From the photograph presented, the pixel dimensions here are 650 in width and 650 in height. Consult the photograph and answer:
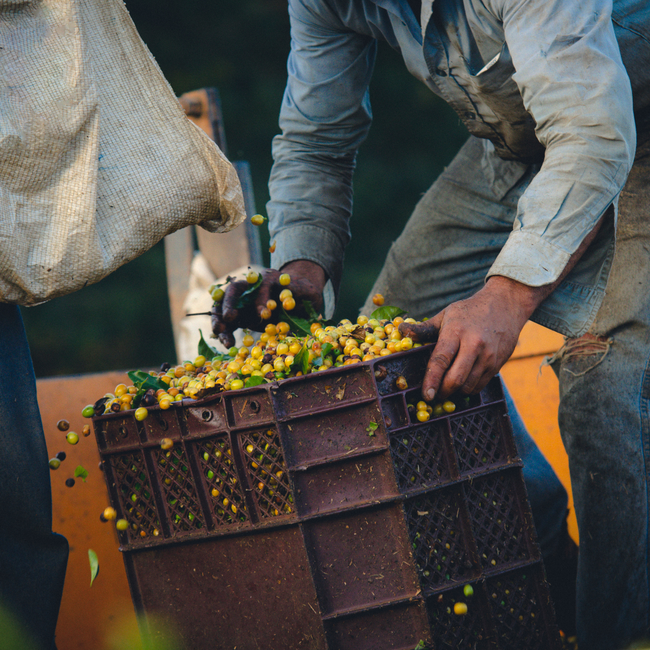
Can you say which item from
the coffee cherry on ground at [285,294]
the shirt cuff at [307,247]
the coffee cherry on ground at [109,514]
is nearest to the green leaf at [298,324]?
the coffee cherry on ground at [285,294]

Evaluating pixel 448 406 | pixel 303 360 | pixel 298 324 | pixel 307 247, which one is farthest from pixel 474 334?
pixel 307 247

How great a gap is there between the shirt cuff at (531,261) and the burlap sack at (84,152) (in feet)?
1.42

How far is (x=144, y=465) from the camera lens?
37.9 inches

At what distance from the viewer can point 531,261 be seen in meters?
0.96

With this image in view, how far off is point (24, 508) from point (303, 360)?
0.42m

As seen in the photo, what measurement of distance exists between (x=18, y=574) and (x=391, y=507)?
0.50 meters

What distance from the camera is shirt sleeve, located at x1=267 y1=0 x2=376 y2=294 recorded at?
147 cm

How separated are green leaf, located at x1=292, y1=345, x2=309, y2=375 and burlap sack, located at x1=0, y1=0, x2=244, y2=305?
25cm

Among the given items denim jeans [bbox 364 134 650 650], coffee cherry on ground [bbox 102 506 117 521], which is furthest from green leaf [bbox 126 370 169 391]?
denim jeans [bbox 364 134 650 650]

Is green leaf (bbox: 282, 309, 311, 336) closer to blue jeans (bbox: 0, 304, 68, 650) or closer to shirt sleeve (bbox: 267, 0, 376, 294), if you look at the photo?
shirt sleeve (bbox: 267, 0, 376, 294)

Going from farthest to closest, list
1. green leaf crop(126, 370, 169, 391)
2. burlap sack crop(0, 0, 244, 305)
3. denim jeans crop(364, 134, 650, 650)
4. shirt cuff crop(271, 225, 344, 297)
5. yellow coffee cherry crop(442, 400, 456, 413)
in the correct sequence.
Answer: shirt cuff crop(271, 225, 344, 297) → denim jeans crop(364, 134, 650, 650) → green leaf crop(126, 370, 169, 391) → yellow coffee cherry crop(442, 400, 456, 413) → burlap sack crop(0, 0, 244, 305)

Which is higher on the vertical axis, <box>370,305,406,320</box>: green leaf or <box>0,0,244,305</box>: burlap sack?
<box>0,0,244,305</box>: burlap sack

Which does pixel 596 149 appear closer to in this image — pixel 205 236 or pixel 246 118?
pixel 205 236

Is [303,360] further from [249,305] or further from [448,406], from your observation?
[249,305]
